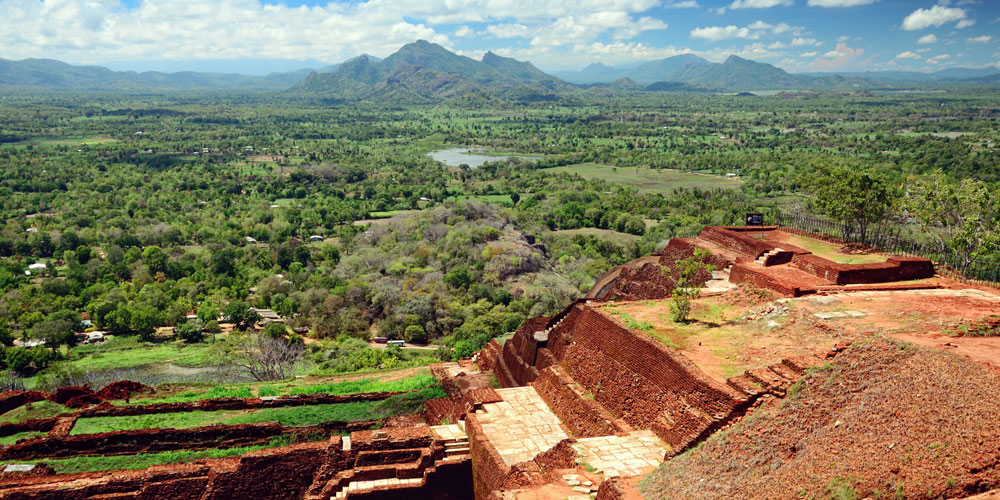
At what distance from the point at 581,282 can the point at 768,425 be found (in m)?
34.4

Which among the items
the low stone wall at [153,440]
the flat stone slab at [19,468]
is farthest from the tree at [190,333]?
the flat stone slab at [19,468]

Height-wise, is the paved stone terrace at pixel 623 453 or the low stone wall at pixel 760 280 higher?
the low stone wall at pixel 760 280

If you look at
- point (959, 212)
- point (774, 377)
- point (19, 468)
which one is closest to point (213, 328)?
point (19, 468)

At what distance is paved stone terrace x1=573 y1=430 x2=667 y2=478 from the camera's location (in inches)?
502

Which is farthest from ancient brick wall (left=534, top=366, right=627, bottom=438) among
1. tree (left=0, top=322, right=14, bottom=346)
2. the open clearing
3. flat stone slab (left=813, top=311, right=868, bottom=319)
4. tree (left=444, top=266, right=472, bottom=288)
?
tree (left=0, top=322, right=14, bottom=346)

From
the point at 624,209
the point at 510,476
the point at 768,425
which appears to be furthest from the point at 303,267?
the point at 768,425

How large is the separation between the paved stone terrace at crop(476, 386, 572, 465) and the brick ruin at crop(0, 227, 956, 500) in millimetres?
48

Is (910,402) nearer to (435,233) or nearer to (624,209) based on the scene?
(435,233)

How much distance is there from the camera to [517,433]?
15977mm

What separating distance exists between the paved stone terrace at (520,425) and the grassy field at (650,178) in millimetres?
69527

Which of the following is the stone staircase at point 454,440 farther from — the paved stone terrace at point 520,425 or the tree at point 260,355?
the tree at point 260,355

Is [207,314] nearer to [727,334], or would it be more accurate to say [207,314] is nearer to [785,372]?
[727,334]

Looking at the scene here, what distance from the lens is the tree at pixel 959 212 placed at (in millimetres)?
21438

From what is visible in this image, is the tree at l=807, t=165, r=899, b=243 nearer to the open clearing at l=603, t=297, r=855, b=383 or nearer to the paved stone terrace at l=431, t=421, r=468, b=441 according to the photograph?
the open clearing at l=603, t=297, r=855, b=383
